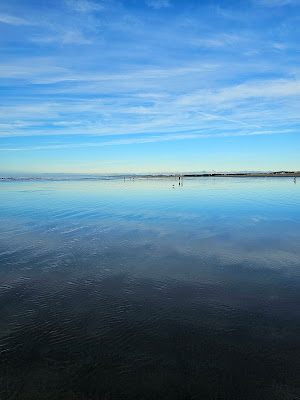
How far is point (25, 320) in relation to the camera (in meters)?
7.60

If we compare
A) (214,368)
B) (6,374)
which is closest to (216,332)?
(214,368)

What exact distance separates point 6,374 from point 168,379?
3.29m

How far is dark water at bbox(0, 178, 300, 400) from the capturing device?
17.8ft

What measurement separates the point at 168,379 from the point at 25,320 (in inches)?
170

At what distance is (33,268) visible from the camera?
11750 millimetres

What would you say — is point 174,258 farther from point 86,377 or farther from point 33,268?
point 86,377

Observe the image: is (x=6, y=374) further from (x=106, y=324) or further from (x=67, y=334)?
(x=106, y=324)

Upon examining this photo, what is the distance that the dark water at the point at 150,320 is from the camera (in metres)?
5.43

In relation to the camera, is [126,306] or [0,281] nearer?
[126,306]

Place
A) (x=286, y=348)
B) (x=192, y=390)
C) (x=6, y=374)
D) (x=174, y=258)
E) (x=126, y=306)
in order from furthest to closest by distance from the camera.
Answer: (x=174, y=258) < (x=126, y=306) < (x=286, y=348) < (x=6, y=374) < (x=192, y=390)

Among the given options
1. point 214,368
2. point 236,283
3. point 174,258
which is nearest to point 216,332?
point 214,368

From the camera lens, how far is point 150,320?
754 centimetres

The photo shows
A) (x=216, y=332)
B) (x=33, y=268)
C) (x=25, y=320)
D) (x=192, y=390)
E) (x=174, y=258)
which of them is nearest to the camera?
(x=192, y=390)

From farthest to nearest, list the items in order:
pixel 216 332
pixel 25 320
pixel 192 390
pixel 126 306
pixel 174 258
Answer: pixel 174 258 → pixel 126 306 → pixel 25 320 → pixel 216 332 → pixel 192 390
